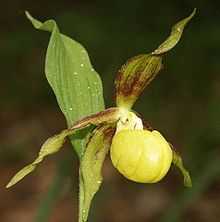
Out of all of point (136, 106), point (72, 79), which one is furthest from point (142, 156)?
point (136, 106)

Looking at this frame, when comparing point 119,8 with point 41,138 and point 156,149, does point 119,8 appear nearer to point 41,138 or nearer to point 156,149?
point 41,138

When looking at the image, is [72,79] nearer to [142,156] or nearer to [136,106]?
[142,156]

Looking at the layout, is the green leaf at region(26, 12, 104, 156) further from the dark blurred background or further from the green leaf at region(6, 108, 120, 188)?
the dark blurred background

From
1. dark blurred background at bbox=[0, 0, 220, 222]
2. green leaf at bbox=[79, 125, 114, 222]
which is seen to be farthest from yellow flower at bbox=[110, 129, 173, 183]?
dark blurred background at bbox=[0, 0, 220, 222]

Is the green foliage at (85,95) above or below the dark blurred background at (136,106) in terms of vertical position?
above

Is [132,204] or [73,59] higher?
[73,59]

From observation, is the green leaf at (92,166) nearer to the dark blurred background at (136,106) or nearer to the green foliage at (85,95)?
the green foliage at (85,95)

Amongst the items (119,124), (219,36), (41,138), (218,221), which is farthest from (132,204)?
(119,124)

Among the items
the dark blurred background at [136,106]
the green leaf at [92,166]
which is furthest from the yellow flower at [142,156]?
the dark blurred background at [136,106]
